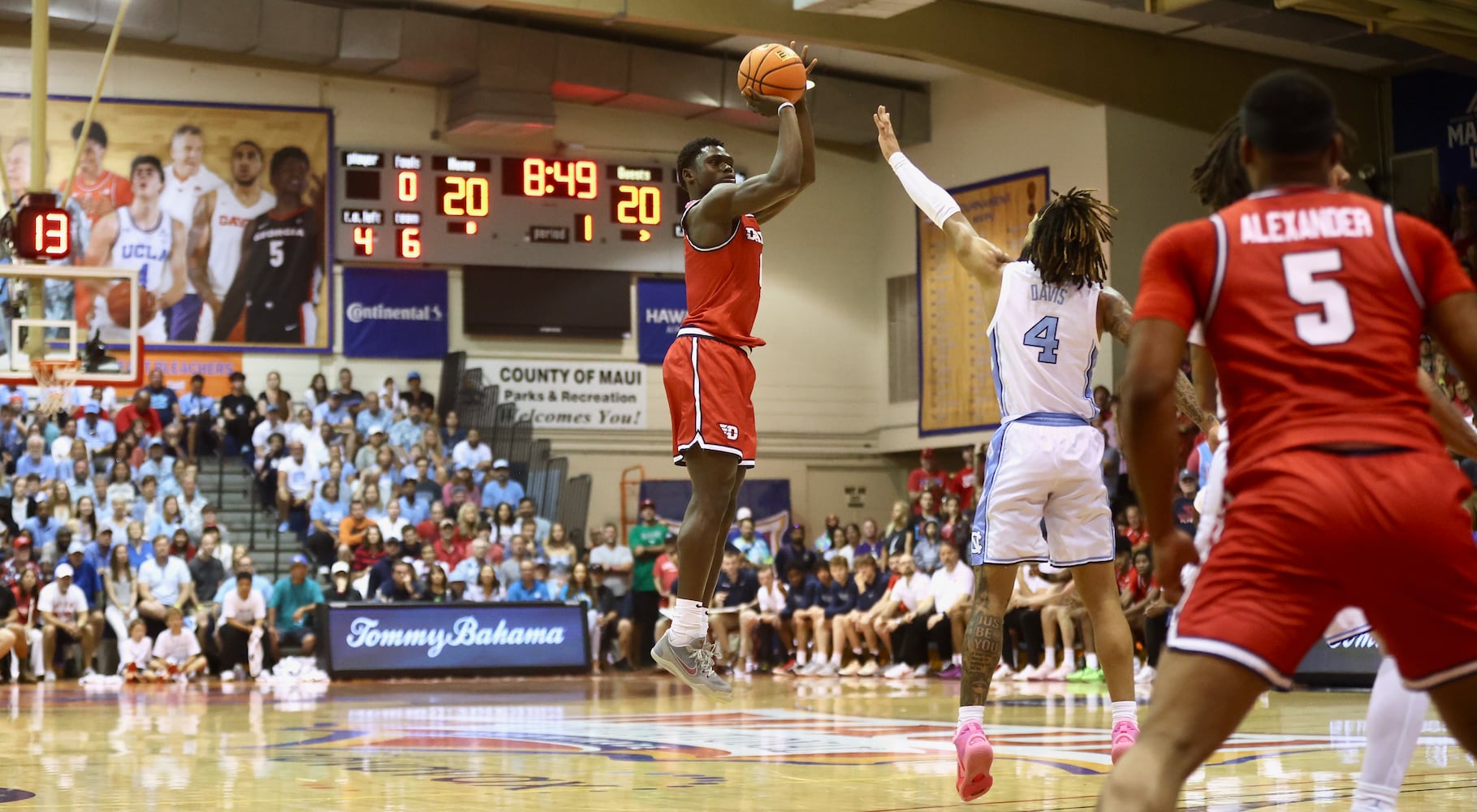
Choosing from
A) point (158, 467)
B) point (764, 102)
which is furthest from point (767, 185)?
point (158, 467)

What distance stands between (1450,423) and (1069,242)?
2092 mm

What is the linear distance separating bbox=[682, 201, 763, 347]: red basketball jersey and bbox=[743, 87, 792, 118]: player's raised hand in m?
0.43

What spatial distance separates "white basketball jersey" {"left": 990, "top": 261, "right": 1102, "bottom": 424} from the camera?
6.14 meters

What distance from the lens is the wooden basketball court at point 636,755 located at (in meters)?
6.14

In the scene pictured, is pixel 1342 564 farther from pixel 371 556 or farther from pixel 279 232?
pixel 279 232

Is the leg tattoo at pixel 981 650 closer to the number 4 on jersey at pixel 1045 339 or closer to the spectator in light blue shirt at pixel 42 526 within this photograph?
the number 4 on jersey at pixel 1045 339

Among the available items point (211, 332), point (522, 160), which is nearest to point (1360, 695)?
point (522, 160)

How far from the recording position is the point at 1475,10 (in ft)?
59.9

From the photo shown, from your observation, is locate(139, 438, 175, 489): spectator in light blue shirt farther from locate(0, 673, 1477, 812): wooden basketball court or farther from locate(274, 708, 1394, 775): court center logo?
locate(274, 708, 1394, 775): court center logo

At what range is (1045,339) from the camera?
613 cm

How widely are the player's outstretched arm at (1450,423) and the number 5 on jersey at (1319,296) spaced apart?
0.91 meters

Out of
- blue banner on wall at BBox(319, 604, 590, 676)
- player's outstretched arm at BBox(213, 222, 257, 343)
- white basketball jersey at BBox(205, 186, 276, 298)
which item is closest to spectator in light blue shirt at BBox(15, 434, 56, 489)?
player's outstretched arm at BBox(213, 222, 257, 343)

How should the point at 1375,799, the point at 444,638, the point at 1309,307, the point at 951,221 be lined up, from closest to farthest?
the point at 1309,307, the point at 1375,799, the point at 951,221, the point at 444,638

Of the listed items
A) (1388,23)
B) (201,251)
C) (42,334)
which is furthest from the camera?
(201,251)
